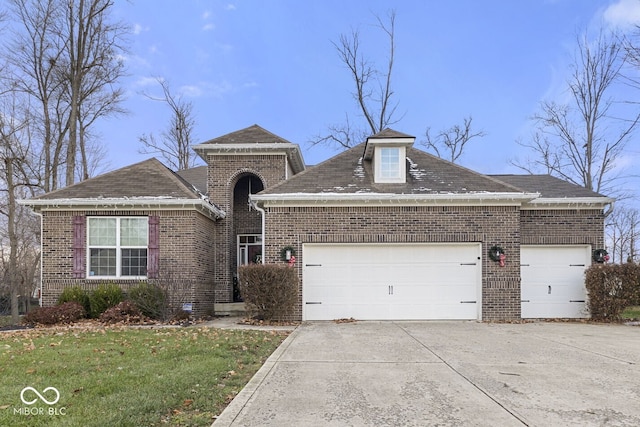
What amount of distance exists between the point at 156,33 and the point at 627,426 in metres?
21.8

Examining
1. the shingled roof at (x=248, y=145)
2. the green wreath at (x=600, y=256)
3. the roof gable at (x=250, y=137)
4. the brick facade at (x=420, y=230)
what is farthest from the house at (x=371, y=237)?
the roof gable at (x=250, y=137)

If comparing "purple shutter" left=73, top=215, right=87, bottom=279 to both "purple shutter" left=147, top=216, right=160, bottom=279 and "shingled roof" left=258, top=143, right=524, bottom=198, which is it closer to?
"purple shutter" left=147, top=216, right=160, bottom=279

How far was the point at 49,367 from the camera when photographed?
5.69m

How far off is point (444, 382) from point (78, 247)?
437 inches

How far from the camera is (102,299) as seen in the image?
11719mm

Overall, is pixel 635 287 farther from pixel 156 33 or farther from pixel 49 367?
pixel 156 33

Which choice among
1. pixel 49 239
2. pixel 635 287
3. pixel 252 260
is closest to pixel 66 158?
pixel 49 239

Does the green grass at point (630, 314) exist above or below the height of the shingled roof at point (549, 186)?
below

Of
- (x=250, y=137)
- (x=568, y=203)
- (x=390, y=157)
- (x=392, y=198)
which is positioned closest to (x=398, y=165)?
(x=390, y=157)

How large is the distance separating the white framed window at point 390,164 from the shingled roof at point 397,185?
0.90ft

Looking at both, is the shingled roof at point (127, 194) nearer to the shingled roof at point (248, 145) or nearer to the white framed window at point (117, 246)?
the white framed window at point (117, 246)

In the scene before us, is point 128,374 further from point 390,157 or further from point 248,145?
point 248,145

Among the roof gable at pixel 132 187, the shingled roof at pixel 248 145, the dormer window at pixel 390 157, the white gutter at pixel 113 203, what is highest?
the shingled roof at pixel 248 145

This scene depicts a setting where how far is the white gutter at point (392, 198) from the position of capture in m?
11.6
